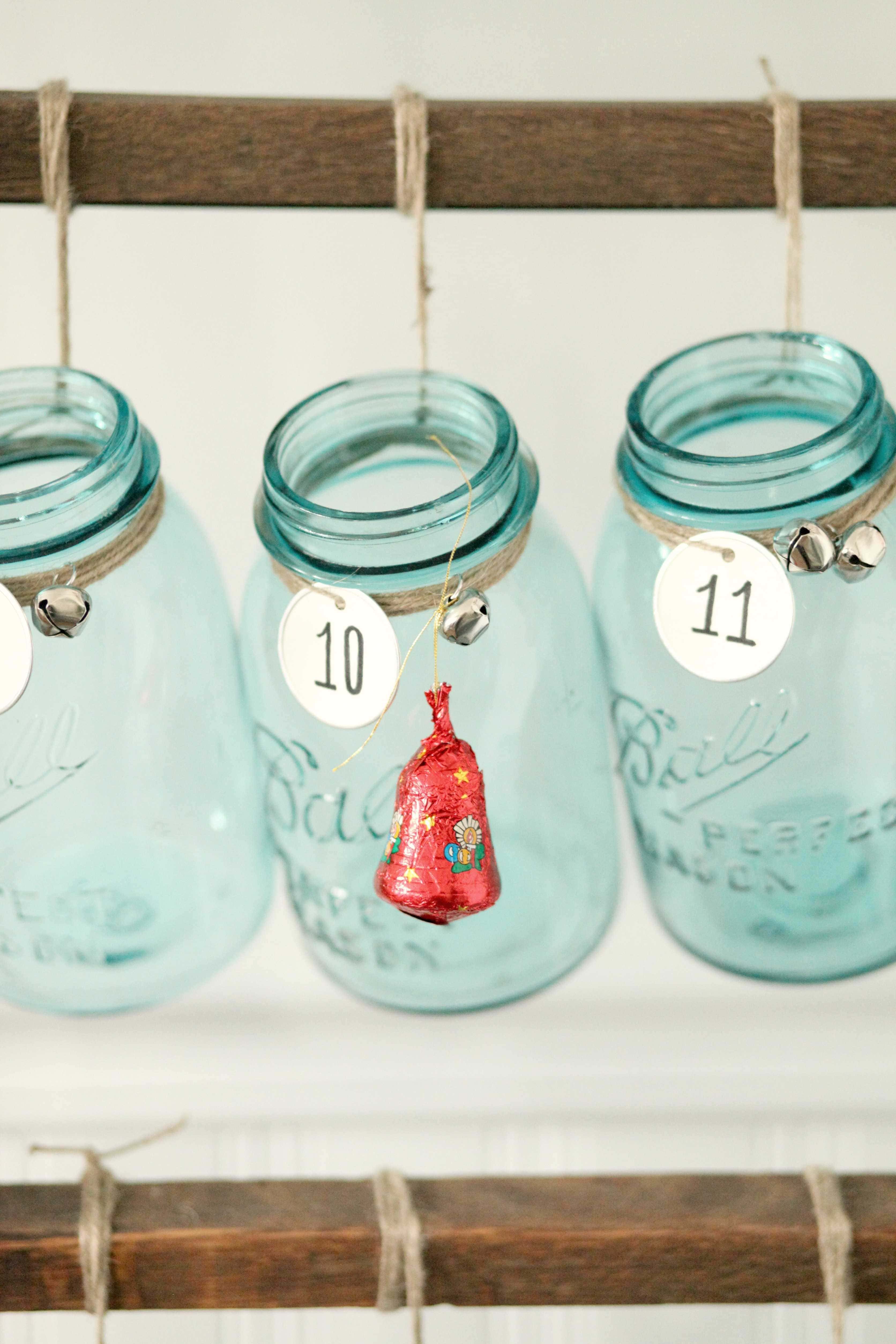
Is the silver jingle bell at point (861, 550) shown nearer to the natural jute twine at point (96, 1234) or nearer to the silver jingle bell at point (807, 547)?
the silver jingle bell at point (807, 547)

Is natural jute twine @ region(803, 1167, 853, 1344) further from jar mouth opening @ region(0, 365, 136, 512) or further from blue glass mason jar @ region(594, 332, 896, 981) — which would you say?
jar mouth opening @ region(0, 365, 136, 512)

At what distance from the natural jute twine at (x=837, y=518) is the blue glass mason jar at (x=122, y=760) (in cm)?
21

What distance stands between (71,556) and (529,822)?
0.24 m

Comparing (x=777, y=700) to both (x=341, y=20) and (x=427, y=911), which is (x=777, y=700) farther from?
(x=341, y=20)

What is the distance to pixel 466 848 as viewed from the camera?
1.52ft

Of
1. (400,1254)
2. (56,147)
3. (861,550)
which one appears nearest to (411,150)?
(56,147)

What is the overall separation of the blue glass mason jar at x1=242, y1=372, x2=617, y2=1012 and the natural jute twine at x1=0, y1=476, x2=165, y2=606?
5cm

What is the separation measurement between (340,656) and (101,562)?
115 mm

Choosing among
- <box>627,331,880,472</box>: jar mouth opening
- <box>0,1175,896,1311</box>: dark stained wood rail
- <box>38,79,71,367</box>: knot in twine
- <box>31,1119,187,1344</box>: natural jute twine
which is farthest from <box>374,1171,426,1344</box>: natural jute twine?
<box>38,79,71,367</box>: knot in twine

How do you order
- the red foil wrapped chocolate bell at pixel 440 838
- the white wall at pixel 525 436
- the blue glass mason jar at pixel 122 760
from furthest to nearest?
the white wall at pixel 525 436 < the blue glass mason jar at pixel 122 760 < the red foil wrapped chocolate bell at pixel 440 838

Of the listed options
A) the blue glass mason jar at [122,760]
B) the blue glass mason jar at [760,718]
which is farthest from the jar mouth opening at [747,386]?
the blue glass mason jar at [122,760]

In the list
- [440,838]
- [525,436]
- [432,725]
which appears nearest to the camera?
[440,838]

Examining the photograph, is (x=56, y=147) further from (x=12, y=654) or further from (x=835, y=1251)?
(x=835, y=1251)

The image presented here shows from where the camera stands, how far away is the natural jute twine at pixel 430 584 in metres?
0.51
